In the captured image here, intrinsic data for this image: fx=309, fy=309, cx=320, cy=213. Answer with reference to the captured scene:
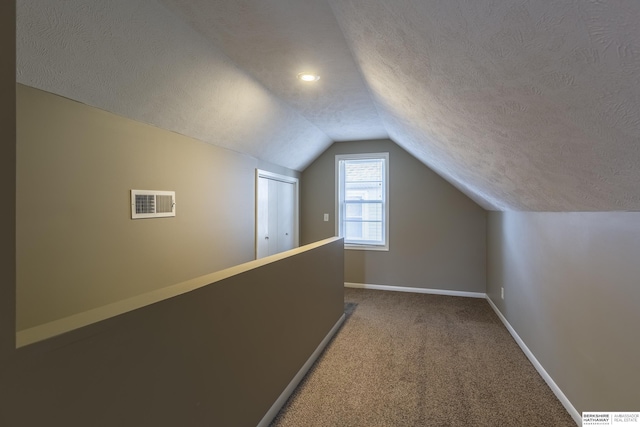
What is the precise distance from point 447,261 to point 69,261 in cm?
435

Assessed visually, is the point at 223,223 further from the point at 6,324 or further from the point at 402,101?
the point at 6,324

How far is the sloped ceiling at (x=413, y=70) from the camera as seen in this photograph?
33.2 inches

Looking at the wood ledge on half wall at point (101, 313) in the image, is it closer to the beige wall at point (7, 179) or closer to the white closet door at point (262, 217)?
the beige wall at point (7, 179)

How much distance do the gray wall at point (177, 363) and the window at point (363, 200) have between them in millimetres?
2905

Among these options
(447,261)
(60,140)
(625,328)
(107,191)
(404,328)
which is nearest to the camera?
(625,328)

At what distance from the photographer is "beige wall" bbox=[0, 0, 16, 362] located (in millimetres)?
625

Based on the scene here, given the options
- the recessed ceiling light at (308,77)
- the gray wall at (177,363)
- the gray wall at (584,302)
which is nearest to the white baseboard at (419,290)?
the gray wall at (584,302)

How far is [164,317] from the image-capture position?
108 centimetres

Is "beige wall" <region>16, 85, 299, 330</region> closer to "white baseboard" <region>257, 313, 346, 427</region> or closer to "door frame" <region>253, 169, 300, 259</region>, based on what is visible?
"door frame" <region>253, 169, 300, 259</region>

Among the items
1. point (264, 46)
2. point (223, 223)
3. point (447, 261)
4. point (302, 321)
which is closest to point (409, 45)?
point (264, 46)

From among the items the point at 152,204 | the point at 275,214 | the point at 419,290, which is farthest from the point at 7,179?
the point at 419,290

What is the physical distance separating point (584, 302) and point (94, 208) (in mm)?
3009

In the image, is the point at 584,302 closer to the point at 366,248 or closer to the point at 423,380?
the point at 423,380

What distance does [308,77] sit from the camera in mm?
2648
